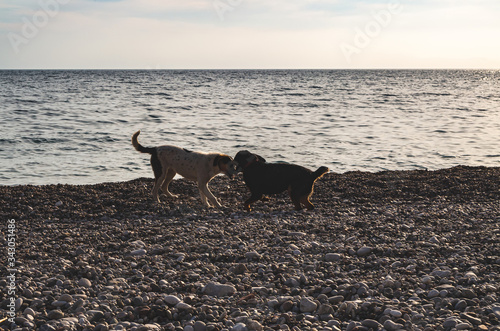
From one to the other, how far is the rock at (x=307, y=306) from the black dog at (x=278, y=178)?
13.8 ft

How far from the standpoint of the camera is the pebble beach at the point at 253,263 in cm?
479

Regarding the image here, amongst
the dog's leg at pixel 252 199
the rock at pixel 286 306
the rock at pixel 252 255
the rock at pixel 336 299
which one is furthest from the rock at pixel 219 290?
the dog's leg at pixel 252 199

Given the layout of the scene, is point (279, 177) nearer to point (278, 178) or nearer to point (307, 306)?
point (278, 178)

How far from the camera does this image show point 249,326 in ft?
14.9

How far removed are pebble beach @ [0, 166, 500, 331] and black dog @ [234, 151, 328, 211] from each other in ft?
1.22

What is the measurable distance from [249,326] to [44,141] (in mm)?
19061

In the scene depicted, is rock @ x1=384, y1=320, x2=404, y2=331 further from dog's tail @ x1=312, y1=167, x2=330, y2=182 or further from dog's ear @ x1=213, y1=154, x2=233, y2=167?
dog's ear @ x1=213, y1=154, x2=233, y2=167

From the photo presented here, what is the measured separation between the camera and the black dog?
29.7 ft

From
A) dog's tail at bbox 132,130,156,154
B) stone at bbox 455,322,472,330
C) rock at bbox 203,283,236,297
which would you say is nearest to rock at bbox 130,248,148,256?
rock at bbox 203,283,236,297

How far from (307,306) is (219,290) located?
1072 millimetres

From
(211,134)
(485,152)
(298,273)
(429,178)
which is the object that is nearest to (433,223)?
(298,273)

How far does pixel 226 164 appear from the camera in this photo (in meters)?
9.22

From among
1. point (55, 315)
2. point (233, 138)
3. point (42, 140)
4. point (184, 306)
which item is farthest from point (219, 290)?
point (42, 140)

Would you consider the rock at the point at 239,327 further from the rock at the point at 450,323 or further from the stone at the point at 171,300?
the rock at the point at 450,323
